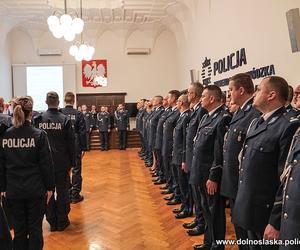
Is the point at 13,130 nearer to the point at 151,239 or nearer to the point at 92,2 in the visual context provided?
the point at 151,239

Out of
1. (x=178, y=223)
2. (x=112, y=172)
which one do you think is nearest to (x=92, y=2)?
(x=112, y=172)

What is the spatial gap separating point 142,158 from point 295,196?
804cm

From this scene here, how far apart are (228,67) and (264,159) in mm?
5717

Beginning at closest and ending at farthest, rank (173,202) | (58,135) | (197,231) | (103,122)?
1. (197,231)
2. (58,135)
3. (173,202)
4. (103,122)

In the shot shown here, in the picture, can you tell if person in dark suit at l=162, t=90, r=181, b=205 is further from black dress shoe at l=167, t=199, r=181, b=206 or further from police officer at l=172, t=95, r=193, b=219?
police officer at l=172, t=95, r=193, b=219

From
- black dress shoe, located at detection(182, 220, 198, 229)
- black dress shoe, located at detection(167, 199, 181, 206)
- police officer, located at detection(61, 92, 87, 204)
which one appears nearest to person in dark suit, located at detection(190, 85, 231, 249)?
black dress shoe, located at detection(182, 220, 198, 229)

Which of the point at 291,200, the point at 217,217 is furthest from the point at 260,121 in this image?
the point at 217,217

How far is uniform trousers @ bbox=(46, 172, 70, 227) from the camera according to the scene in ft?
12.8

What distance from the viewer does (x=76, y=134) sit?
16.4 feet

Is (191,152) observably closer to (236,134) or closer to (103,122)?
(236,134)

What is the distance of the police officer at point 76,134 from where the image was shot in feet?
15.8

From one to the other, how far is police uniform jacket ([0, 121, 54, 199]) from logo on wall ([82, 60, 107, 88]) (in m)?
12.3

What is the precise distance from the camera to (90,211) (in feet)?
15.0

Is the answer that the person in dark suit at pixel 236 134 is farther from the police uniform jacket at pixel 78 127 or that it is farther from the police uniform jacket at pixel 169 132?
the police uniform jacket at pixel 78 127
